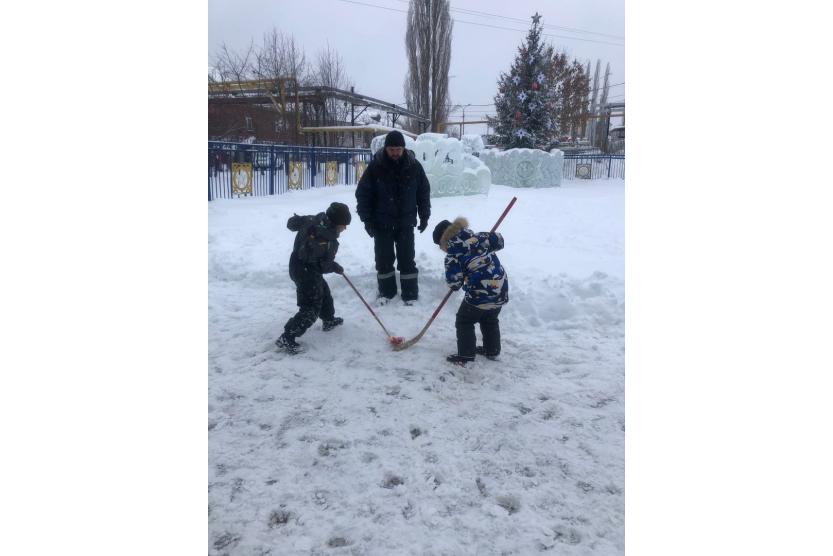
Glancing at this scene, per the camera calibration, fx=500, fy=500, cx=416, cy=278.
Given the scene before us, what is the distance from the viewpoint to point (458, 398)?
280cm

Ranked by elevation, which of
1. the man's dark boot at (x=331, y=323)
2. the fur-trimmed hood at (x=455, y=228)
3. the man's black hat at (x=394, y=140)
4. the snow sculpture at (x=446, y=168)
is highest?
the snow sculpture at (x=446, y=168)

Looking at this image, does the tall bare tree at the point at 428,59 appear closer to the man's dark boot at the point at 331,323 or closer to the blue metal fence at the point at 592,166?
the man's dark boot at the point at 331,323

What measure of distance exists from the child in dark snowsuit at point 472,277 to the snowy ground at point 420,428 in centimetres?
Result: 21

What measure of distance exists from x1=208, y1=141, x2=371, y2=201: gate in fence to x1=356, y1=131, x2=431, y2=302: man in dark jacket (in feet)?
18.4

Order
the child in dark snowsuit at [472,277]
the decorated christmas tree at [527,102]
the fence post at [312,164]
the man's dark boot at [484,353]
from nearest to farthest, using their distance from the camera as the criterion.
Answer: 1. the child in dark snowsuit at [472,277]
2. the man's dark boot at [484,353]
3. the fence post at [312,164]
4. the decorated christmas tree at [527,102]

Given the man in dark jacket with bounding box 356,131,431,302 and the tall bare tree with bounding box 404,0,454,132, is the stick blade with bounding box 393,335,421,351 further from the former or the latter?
the tall bare tree with bounding box 404,0,454,132

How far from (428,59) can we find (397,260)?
6.88m

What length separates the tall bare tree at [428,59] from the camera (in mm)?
4573

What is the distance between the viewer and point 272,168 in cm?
1250

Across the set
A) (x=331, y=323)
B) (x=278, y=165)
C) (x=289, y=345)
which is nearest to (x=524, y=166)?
(x=278, y=165)

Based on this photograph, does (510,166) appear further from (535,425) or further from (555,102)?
(535,425)

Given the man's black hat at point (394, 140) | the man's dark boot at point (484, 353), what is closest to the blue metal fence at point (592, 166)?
the man's black hat at point (394, 140)

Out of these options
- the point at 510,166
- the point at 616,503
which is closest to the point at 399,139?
the point at 616,503

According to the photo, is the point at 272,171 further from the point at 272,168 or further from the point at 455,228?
the point at 455,228
